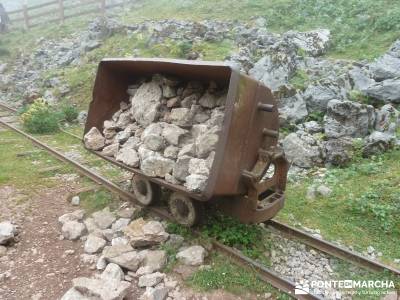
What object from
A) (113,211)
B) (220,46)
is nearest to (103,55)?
(220,46)

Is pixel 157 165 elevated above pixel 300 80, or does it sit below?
below

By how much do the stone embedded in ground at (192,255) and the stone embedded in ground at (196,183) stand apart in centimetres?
88

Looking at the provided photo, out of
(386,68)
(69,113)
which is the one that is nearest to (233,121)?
(386,68)

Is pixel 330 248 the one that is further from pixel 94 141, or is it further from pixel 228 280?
pixel 94 141

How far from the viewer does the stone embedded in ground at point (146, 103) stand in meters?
5.98

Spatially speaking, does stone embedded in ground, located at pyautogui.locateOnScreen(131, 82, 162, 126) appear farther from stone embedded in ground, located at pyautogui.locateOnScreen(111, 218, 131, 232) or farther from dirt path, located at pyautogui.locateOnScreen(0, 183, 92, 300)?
dirt path, located at pyautogui.locateOnScreen(0, 183, 92, 300)

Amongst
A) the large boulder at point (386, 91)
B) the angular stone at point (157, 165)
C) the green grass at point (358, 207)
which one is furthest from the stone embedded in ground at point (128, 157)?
the large boulder at point (386, 91)

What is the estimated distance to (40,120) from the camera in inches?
439

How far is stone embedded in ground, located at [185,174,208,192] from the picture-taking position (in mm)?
4738

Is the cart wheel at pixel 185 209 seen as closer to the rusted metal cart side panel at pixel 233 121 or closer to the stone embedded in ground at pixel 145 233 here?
the stone embedded in ground at pixel 145 233

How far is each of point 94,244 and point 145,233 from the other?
2.32ft

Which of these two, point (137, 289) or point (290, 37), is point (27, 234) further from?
point (290, 37)

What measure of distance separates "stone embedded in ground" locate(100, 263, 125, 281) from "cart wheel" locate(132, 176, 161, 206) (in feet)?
4.80

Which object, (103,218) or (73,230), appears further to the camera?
(103,218)
